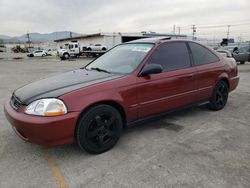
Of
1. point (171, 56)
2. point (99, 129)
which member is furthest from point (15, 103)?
point (171, 56)

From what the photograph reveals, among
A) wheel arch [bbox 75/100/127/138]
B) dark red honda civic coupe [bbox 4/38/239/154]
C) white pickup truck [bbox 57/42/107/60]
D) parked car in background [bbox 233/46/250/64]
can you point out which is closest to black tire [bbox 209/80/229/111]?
dark red honda civic coupe [bbox 4/38/239/154]

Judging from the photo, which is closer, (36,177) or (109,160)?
(36,177)

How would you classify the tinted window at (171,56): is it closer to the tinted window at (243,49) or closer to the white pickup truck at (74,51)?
the tinted window at (243,49)

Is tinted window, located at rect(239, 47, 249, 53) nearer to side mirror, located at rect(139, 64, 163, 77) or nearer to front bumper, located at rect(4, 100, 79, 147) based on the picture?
side mirror, located at rect(139, 64, 163, 77)

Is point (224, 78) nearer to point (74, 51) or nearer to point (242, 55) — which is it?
point (242, 55)

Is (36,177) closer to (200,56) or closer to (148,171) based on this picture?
(148,171)

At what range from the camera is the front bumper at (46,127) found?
8.64ft

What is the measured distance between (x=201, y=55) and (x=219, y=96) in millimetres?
1050

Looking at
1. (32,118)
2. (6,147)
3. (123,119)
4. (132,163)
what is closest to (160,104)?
(123,119)

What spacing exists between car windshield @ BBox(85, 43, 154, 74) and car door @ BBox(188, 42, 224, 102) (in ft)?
3.50

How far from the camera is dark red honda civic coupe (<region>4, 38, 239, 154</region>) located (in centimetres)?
273

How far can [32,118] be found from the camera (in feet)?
8.73

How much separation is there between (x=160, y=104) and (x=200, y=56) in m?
1.43

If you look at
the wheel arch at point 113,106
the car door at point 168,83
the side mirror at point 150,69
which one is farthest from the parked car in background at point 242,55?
the wheel arch at point 113,106
